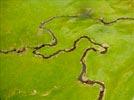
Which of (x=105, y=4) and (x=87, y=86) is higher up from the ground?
(x=105, y=4)

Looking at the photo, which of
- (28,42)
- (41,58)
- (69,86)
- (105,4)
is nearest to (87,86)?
(69,86)

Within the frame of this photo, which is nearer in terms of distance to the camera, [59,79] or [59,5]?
[59,79]

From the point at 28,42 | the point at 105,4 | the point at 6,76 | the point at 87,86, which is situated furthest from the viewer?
the point at 105,4

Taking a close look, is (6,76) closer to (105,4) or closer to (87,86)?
(87,86)

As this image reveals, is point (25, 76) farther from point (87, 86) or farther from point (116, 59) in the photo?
point (116, 59)

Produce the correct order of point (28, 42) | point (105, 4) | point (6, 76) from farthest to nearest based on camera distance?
point (105, 4) → point (28, 42) → point (6, 76)

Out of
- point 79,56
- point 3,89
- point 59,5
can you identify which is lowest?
point 3,89

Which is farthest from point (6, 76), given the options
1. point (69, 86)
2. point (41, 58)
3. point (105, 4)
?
point (105, 4)
